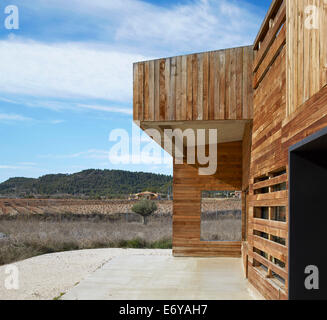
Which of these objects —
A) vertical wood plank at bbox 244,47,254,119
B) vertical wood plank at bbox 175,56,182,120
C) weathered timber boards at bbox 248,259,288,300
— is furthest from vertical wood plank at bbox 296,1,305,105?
vertical wood plank at bbox 175,56,182,120

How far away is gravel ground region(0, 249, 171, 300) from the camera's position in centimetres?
678

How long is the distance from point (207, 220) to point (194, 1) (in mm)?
18981

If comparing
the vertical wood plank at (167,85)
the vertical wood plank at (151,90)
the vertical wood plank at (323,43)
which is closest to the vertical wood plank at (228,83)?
the vertical wood plank at (167,85)

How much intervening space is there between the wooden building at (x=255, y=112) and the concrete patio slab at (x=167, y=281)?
500 millimetres

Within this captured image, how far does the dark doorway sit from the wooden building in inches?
3.6

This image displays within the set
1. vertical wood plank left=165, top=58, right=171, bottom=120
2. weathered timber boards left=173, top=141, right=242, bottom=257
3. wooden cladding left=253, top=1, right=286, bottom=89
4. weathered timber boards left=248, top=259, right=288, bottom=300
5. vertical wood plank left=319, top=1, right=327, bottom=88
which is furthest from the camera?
weathered timber boards left=173, top=141, right=242, bottom=257

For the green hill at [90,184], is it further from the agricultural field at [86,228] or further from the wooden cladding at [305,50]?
the wooden cladding at [305,50]

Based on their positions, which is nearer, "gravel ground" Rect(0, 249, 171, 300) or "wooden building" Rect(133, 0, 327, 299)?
"wooden building" Rect(133, 0, 327, 299)

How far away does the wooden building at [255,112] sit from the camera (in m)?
3.51

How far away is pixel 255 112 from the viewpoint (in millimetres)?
6441

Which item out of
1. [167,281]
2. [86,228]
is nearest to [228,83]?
[167,281]

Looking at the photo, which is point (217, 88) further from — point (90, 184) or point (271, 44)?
point (90, 184)

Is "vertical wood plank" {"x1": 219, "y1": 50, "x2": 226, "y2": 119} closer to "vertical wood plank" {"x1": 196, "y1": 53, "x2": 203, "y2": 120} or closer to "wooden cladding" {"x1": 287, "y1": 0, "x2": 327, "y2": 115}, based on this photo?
"vertical wood plank" {"x1": 196, "y1": 53, "x2": 203, "y2": 120}

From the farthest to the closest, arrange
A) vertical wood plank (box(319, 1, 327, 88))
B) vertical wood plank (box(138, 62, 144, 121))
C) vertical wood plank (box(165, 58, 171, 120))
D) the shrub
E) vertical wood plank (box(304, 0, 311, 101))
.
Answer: the shrub < vertical wood plank (box(138, 62, 144, 121)) < vertical wood plank (box(165, 58, 171, 120)) < vertical wood plank (box(304, 0, 311, 101)) < vertical wood plank (box(319, 1, 327, 88))
